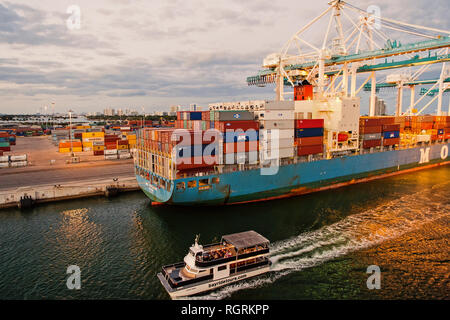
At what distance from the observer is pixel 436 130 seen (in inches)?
2213

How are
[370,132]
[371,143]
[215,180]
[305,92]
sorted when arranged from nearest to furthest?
[215,180] < [305,92] < [370,132] < [371,143]

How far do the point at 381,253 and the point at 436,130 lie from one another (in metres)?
47.4

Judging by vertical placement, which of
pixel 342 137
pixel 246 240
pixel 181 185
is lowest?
pixel 246 240

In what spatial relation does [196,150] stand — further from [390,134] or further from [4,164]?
[4,164]

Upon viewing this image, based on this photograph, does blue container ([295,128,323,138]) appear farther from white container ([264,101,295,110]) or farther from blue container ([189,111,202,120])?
blue container ([189,111,202,120])

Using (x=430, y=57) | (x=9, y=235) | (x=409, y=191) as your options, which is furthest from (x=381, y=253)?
(x=430, y=57)

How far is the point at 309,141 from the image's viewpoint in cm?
3644

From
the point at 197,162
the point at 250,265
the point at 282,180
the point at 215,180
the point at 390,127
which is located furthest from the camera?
the point at 390,127

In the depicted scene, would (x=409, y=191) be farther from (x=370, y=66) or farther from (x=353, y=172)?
(x=370, y=66)

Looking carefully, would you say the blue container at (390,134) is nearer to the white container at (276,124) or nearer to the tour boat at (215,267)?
the white container at (276,124)

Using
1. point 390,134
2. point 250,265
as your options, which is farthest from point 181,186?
point 390,134

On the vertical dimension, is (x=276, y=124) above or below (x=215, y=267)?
above

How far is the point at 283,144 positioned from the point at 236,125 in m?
6.62

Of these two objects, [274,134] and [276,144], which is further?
[274,134]
